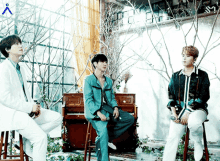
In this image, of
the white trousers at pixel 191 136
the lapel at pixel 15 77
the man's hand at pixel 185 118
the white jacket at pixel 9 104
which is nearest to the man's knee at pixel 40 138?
the white jacket at pixel 9 104

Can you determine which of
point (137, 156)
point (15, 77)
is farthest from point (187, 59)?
point (137, 156)

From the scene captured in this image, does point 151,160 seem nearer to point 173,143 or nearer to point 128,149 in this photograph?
point 128,149

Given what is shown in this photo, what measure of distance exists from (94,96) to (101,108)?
0.18 m

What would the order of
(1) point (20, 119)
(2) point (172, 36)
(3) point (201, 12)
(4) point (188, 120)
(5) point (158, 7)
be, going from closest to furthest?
(1) point (20, 119), (4) point (188, 120), (3) point (201, 12), (2) point (172, 36), (5) point (158, 7)

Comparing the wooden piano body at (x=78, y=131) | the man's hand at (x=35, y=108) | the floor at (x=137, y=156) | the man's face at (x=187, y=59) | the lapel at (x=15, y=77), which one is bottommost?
the floor at (x=137, y=156)

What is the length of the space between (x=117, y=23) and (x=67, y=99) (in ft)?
11.2

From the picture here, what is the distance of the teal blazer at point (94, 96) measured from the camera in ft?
9.45

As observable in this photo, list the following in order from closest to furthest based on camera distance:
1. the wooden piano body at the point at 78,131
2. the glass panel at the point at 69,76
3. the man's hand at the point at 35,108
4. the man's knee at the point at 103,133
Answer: the man's hand at the point at 35,108 → the man's knee at the point at 103,133 → the wooden piano body at the point at 78,131 → the glass panel at the point at 69,76

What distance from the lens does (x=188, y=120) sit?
2508 mm

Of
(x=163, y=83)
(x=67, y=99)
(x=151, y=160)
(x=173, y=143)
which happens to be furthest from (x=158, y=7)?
(x=173, y=143)

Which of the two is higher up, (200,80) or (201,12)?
(201,12)

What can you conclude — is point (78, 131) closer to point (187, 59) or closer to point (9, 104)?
point (9, 104)

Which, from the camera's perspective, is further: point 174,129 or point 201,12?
point 201,12

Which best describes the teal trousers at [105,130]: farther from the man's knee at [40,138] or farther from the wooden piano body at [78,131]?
the wooden piano body at [78,131]
